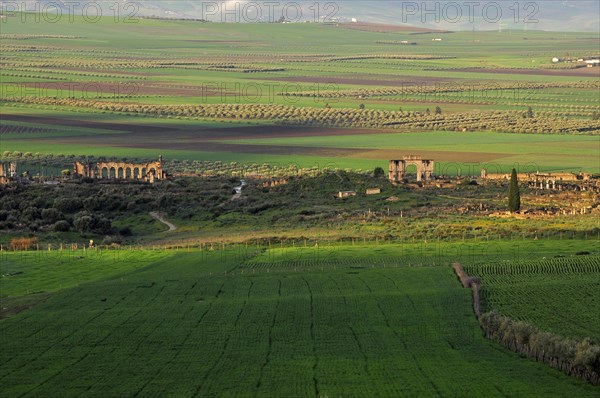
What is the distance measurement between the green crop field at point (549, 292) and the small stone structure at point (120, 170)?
4830cm

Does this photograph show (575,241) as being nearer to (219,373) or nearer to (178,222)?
(178,222)

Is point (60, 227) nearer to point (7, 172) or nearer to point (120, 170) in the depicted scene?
point (7, 172)

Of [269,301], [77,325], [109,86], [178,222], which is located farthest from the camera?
[109,86]

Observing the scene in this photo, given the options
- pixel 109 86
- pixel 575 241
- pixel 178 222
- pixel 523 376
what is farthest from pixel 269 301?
pixel 109 86

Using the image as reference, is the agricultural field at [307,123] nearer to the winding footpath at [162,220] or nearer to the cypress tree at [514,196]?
the cypress tree at [514,196]

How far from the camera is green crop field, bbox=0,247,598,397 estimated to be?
33.4 metres

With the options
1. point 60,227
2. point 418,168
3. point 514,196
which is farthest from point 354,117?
point 60,227

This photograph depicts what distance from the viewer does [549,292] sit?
4716 centimetres

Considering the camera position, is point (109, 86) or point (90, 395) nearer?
point (90, 395)

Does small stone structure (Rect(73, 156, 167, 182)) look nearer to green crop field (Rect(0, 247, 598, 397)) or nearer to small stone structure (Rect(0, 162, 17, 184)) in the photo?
small stone structure (Rect(0, 162, 17, 184))

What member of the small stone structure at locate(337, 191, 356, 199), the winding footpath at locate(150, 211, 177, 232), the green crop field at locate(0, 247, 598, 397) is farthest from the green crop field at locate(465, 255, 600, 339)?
the small stone structure at locate(337, 191, 356, 199)

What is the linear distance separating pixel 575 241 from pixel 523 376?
30.1 m

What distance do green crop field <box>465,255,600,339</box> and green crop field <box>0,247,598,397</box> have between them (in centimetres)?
144

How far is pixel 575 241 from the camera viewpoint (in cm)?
6331
